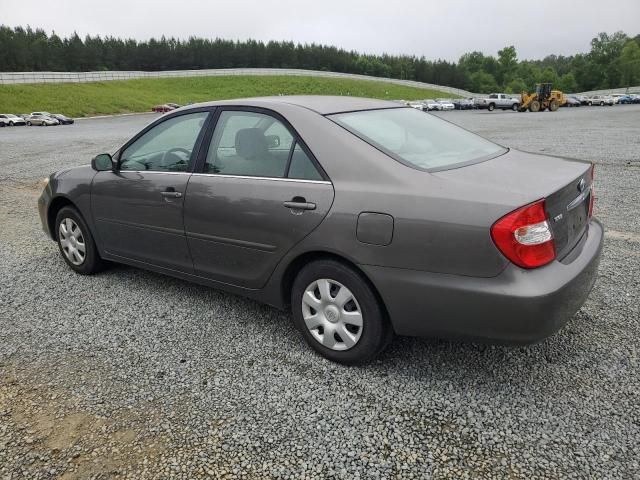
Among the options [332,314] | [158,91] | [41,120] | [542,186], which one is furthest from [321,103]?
[158,91]

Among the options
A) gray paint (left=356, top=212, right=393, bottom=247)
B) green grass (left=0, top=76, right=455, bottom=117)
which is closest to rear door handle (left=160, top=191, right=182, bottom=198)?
gray paint (left=356, top=212, right=393, bottom=247)

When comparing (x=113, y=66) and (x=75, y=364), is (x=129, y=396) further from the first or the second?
(x=113, y=66)

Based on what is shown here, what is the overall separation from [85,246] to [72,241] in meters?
0.20

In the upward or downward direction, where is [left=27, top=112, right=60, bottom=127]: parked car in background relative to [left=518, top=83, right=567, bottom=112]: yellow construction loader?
downward

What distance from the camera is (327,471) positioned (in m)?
2.31

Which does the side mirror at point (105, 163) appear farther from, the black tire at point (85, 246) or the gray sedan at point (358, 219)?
the black tire at point (85, 246)

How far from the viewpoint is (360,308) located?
9.66 feet

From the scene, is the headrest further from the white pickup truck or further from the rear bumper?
the white pickup truck

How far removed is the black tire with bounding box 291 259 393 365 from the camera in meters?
2.89

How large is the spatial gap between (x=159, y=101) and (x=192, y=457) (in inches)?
2617

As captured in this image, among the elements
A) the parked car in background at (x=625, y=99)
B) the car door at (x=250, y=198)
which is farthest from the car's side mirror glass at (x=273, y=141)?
the parked car in background at (x=625, y=99)

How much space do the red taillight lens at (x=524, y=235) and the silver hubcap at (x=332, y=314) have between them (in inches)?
35.5

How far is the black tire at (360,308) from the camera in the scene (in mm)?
2893

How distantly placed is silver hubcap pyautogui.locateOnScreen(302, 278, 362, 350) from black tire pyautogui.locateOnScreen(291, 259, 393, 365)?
3 cm
